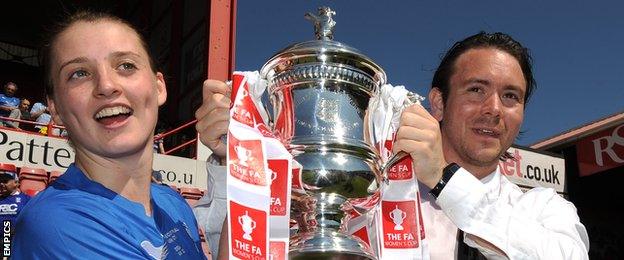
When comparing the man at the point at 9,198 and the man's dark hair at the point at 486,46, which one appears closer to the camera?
the man's dark hair at the point at 486,46

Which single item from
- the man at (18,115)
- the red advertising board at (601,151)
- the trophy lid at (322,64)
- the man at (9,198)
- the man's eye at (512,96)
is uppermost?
the man at (18,115)

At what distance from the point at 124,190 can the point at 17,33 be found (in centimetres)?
2200

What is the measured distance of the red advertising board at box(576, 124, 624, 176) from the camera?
1041 centimetres

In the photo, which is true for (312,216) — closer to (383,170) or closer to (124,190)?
(383,170)

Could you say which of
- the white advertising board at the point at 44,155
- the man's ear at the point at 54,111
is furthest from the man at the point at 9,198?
the man's ear at the point at 54,111

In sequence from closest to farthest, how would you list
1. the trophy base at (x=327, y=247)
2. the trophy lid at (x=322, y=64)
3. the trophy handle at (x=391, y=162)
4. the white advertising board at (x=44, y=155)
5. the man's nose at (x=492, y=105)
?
1. the trophy base at (x=327, y=247)
2. the trophy lid at (x=322, y=64)
3. the trophy handle at (x=391, y=162)
4. the man's nose at (x=492, y=105)
5. the white advertising board at (x=44, y=155)

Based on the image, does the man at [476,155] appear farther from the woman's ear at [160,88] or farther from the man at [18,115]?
the man at [18,115]

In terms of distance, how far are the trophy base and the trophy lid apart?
0.36 m

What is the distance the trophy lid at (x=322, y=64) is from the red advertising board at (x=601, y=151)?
9.86m

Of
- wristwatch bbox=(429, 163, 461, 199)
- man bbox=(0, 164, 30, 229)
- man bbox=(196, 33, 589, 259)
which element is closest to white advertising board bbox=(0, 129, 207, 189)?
man bbox=(0, 164, 30, 229)

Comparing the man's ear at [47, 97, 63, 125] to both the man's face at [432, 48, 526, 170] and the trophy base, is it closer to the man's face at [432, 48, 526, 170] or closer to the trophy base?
the trophy base

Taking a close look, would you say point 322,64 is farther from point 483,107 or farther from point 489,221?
point 483,107

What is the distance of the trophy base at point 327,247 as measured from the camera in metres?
1.42

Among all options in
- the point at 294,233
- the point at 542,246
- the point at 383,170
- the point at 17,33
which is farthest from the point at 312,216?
the point at 17,33
